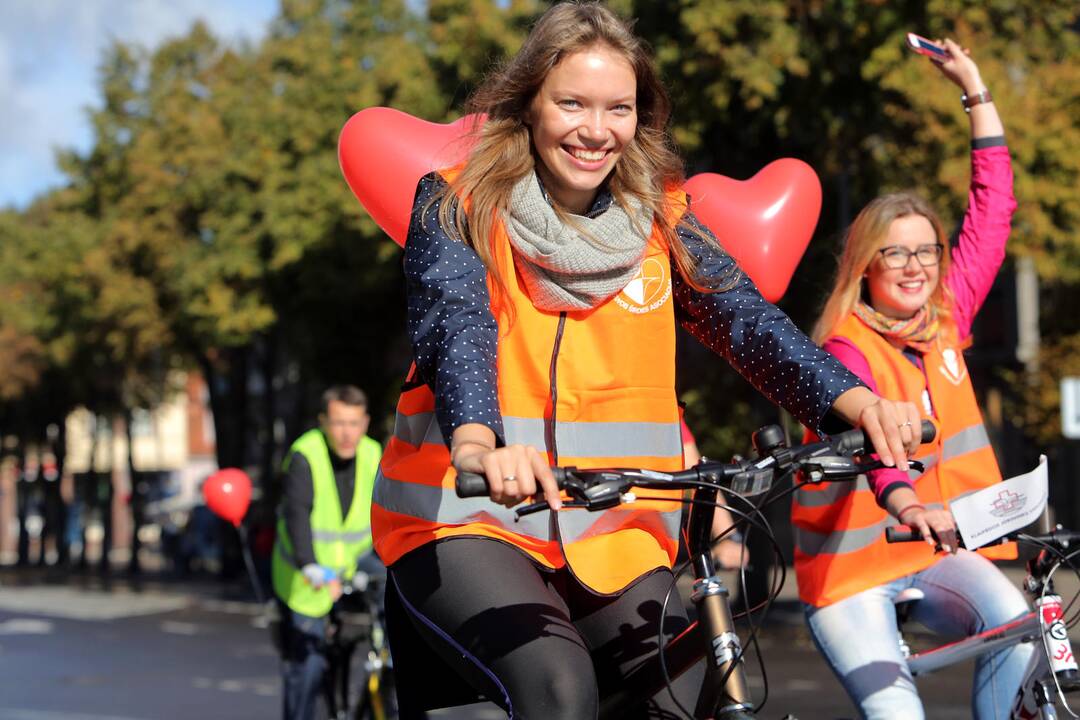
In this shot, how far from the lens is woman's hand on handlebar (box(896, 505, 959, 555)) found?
376 centimetres

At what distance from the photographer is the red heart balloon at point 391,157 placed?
3.80m

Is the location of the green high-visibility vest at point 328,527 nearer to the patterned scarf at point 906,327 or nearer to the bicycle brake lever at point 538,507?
the patterned scarf at point 906,327

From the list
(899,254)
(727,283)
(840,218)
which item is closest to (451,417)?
(727,283)

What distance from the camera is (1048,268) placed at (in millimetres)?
17000

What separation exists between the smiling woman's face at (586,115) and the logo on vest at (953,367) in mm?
1696

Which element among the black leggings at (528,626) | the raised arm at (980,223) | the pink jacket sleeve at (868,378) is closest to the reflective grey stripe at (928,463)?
the pink jacket sleeve at (868,378)

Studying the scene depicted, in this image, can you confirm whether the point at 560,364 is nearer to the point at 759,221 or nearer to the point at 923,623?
the point at 759,221

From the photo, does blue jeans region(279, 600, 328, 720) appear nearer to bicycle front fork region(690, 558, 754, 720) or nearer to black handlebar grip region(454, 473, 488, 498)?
bicycle front fork region(690, 558, 754, 720)

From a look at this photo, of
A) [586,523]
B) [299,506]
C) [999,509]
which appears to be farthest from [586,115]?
[299,506]

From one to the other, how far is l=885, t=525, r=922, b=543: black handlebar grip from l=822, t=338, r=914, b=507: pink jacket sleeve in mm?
100

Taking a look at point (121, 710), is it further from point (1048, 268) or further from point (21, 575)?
point (21, 575)

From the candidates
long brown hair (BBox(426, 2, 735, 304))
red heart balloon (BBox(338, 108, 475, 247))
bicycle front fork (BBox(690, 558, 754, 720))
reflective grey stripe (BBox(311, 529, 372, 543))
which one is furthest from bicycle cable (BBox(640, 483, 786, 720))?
reflective grey stripe (BBox(311, 529, 372, 543))

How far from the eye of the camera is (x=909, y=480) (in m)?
4.02

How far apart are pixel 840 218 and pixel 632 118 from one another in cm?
1609
